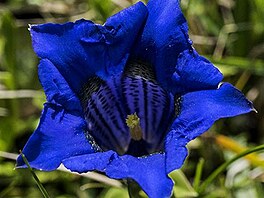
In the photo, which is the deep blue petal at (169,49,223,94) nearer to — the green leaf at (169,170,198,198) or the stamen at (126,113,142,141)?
the stamen at (126,113,142,141)

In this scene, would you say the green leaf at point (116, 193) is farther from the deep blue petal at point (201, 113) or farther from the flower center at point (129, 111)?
the deep blue petal at point (201, 113)

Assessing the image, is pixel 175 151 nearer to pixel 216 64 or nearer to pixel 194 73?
pixel 194 73

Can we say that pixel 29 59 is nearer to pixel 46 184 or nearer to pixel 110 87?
pixel 46 184

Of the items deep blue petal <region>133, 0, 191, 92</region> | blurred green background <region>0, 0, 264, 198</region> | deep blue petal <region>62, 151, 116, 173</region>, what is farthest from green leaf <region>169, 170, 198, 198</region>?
deep blue petal <region>62, 151, 116, 173</region>

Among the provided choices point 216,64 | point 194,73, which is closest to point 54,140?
point 194,73

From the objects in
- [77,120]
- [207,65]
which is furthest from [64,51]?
[207,65]
